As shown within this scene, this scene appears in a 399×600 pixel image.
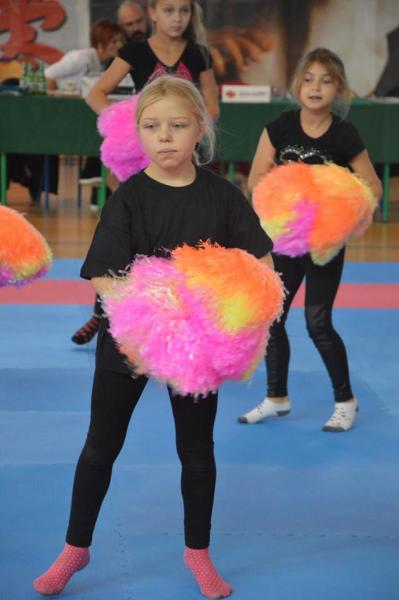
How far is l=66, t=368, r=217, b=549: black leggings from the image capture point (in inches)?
109

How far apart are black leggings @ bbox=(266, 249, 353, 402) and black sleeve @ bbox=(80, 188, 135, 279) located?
59.7 inches

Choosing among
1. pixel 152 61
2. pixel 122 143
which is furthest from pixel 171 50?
pixel 122 143

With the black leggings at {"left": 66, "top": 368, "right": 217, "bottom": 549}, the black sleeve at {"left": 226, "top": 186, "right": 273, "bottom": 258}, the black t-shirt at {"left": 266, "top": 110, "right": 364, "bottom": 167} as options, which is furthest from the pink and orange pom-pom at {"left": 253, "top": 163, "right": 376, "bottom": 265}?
the black leggings at {"left": 66, "top": 368, "right": 217, "bottom": 549}

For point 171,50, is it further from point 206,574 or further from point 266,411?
point 206,574

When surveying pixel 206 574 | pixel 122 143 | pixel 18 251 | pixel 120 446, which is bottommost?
pixel 206 574

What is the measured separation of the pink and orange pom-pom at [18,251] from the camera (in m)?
3.59

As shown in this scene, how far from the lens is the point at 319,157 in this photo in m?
4.19

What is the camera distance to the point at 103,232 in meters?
2.76

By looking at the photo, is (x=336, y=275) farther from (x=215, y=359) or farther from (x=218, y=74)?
(x=218, y=74)

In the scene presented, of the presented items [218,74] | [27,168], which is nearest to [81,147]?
[27,168]

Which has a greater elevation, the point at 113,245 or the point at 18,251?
the point at 113,245

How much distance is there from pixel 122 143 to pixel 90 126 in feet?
16.8

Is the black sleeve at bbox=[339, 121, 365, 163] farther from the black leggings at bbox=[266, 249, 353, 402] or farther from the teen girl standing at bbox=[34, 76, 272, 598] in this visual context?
the teen girl standing at bbox=[34, 76, 272, 598]

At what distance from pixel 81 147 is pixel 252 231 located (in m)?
7.17
